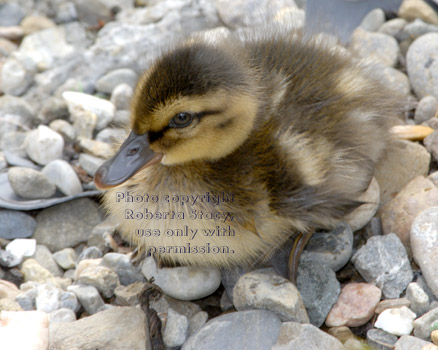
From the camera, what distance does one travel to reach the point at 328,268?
1814 millimetres

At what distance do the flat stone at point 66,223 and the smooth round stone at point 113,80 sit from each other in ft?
2.05

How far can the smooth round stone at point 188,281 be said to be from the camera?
1.82 m

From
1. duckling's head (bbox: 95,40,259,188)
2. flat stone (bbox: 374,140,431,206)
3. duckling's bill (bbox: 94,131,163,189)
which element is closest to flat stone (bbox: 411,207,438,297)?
flat stone (bbox: 374,140,431,206)

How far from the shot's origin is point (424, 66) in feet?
7.86

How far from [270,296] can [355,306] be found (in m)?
0.25

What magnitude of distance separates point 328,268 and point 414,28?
50.7 inches

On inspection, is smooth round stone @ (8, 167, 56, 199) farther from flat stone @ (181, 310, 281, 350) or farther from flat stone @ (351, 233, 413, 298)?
flat stone @ (351, 233, 413, 298)

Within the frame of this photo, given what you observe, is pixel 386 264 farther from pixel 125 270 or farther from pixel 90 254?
pixel 90 254

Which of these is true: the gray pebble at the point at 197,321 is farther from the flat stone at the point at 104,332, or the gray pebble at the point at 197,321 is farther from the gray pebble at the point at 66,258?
the gray pebble at the point at 66,258

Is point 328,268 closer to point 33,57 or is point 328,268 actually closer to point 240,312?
point 240,312

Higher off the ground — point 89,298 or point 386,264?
point 386,264

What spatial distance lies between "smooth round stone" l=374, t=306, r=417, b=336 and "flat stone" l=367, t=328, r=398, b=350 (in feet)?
0.04

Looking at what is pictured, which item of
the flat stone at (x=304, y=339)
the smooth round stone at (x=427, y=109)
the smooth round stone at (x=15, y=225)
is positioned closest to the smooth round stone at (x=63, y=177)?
the smooth round stone at (x=15, y=225)

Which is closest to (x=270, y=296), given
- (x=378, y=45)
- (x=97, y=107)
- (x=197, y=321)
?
(x=197, y=321)
